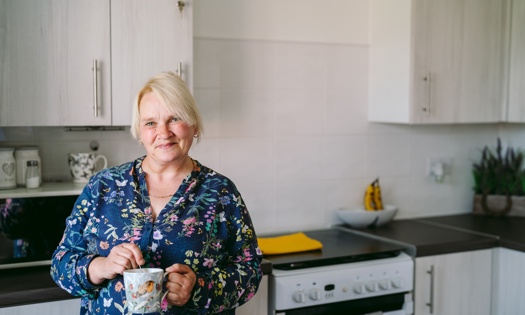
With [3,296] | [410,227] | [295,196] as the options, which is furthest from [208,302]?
[410,227]

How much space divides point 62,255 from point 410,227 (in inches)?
75.7

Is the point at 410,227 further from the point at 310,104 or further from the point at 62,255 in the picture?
the point at 62,255

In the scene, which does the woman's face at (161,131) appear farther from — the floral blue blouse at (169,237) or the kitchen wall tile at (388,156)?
the kitchen wall tile at (388,156)

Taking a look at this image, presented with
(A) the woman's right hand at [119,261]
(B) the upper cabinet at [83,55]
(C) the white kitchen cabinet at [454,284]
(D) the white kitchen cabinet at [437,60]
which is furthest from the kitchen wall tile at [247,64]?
(A) the woman's right hand at [119,261]

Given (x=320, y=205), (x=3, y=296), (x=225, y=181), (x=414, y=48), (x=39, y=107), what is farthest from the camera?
(x=320, y=205)

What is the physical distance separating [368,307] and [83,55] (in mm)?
1463

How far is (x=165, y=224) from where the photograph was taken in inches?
71.0

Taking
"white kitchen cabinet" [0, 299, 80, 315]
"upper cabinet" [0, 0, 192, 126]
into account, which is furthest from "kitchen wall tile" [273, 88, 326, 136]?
"white kitchen cabinet" [0, 299, 80, 315]

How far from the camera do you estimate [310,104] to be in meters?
3.24

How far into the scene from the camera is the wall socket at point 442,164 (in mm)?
3594

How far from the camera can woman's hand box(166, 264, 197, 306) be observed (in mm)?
1661

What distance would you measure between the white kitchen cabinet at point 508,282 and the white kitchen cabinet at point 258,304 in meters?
1.15

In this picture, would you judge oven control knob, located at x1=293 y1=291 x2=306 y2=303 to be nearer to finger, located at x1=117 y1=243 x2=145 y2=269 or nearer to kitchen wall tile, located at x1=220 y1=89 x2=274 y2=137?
kitchen wall tile, located at x1=220 y1=89 x2=274 y2=137

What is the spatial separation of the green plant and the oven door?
3.33ft
